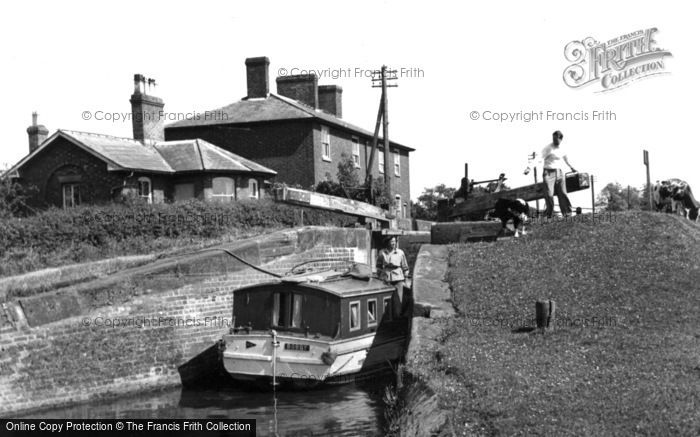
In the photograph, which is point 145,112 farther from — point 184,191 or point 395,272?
point 395,272

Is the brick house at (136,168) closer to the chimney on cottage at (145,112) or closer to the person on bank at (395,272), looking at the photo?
the chimney on cottage at (145,112)

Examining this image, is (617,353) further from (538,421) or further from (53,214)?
(53,214)

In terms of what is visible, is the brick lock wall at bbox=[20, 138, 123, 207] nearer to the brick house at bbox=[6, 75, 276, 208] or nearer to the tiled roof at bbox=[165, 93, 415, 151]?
the brick house at bbox=[6, 75, 276, 208]

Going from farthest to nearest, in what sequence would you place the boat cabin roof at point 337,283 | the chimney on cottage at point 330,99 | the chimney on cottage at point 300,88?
the chimney on cottage at point 330,99 → the chimney on cottage at point 300,88 → the boat cabin roof at point 337,283

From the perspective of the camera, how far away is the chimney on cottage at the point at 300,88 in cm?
3850

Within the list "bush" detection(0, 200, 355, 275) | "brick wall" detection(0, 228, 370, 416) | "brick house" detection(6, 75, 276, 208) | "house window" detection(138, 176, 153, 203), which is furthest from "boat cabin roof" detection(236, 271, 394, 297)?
"house window" detection(138, 176, 153, 203)

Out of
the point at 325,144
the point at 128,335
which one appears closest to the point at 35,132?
the point at 325,144

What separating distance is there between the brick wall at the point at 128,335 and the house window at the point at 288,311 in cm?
215

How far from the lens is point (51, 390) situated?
48.6 feet

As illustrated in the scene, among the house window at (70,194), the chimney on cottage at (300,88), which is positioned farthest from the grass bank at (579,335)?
the chimney on cottage at (300,88)

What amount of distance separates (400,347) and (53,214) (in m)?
11.7

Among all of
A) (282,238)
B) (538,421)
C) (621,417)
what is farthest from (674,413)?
(282,238)

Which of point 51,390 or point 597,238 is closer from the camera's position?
point 51,390

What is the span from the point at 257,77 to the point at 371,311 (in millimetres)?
21996
